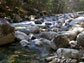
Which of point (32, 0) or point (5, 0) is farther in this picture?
point (32, 0)

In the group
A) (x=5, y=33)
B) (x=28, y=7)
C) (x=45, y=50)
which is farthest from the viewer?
(x=28, y=7)

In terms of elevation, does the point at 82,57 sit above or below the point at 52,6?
above

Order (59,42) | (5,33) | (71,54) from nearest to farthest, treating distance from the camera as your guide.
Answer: (71,54) → (59,42) → (5,33)

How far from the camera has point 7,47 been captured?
6715 mm

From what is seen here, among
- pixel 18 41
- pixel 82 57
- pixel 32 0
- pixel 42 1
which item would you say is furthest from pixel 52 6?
pixel 82 57

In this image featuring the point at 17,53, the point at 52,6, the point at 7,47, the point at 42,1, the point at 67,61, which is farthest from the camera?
the point at 52,6

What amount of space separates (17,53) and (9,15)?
12.2 metres

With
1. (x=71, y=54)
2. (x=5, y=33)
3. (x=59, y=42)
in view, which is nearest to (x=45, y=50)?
(x=59, y=42)

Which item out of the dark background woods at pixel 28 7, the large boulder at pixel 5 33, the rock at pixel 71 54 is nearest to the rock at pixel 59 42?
the rock at pixel 71 54

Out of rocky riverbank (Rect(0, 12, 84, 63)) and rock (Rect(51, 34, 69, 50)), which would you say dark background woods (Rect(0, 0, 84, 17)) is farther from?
rock (Rect(51, 34, 69, 50))

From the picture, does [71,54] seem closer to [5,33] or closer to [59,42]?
[59,42]

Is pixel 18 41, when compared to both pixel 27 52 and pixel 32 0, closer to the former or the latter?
pixel 27 52

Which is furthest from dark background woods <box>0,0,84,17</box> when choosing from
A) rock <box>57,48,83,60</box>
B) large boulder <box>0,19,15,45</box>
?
rock <box>57,48,83,60</box>

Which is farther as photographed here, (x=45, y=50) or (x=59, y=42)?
(x=45, y=50)
